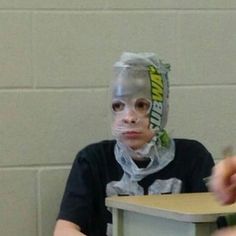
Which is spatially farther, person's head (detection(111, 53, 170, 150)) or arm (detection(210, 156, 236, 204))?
person's head (detection(111, 53, 170, 150))

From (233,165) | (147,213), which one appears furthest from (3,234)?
(233,165)

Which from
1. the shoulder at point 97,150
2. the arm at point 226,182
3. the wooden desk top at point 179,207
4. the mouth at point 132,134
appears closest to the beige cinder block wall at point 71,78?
the shoulder at point 97,150

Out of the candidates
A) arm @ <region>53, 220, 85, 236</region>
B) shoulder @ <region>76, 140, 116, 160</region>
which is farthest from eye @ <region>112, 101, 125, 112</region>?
arm @ <region>53, 220, 85, 236</region>

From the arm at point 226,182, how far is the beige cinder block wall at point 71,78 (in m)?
1.15

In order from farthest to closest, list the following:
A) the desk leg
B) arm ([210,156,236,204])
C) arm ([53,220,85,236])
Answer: arm ([53,220,85,236])
the desk leg
arm ([210,156,236,204])

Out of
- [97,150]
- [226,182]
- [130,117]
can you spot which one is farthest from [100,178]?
[226,182]

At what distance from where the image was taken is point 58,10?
74.4 inches

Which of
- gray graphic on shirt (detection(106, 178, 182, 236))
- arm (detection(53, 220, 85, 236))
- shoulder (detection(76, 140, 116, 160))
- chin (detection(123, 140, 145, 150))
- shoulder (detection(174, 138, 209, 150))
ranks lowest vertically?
arm (detection(53, 220, 85, 236))

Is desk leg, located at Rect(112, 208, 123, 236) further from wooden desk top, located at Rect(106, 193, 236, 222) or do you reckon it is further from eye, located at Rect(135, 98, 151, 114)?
eye, located at Rect(135, 98, 151, 114)

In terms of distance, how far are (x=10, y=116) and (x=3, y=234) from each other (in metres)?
0.31

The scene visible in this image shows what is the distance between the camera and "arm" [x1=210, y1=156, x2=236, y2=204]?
0.77 meters

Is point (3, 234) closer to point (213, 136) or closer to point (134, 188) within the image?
point (134, 188)

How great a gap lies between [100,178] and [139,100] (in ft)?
0.71

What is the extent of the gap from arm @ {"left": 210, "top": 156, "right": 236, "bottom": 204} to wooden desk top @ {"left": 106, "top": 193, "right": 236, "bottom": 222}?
1.11 ft
